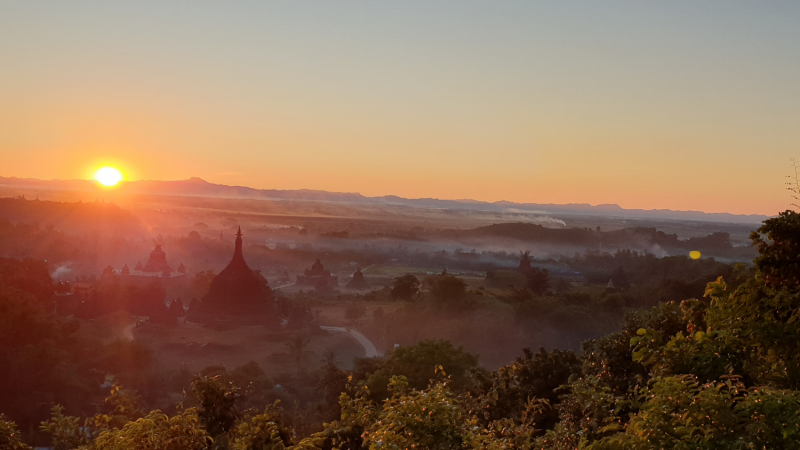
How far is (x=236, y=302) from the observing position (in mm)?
35719

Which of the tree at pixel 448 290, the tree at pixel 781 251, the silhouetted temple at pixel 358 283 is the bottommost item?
the silhouetted temple at pixel 358 283

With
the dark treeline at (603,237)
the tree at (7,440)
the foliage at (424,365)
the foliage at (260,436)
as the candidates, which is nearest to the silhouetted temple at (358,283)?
the foliage at (424,365)

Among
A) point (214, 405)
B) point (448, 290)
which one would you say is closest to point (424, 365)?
point (214, 405)

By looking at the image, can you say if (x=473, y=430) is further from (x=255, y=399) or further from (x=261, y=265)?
(x=261, y=265)

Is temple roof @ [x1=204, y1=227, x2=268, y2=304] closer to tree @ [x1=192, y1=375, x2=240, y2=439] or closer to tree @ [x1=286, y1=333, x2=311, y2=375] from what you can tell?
tree @ [x1=286, y1=333, x2=311, y2=375]

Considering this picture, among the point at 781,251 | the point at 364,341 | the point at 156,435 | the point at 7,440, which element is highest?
the point at 781,251

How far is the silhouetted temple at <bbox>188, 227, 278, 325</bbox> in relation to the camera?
35281 millimetres

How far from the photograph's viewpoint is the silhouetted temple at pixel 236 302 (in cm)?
3528

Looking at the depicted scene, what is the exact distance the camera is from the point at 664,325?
11734 mm

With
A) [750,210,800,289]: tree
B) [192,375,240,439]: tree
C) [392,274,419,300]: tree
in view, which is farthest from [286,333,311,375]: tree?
[750,210,800,289]: tree

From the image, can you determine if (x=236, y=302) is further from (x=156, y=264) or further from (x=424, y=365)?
(x=424, y=365)

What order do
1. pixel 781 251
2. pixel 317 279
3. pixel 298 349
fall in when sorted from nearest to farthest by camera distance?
pixel 781 251 < pixel 298 349 < pixel 317 279

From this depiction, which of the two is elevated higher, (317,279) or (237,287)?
(237,287)

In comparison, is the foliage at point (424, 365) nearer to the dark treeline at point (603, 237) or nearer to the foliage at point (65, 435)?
the foliage at point (65, 435)
